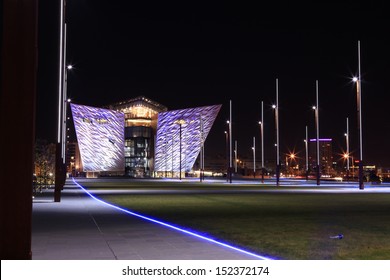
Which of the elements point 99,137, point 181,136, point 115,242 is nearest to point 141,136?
point 99,137

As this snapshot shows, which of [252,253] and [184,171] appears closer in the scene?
[252,253]

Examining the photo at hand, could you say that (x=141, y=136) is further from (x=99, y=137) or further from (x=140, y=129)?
(x=99, y=137)

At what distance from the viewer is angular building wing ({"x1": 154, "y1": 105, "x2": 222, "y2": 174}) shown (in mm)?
109250

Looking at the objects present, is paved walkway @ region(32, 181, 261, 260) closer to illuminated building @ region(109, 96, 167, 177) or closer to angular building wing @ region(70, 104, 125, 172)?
angular building wing @ region(70, 104, 125, 172)

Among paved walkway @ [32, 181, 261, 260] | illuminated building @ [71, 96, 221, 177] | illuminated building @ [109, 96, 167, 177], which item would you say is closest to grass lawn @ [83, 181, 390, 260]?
paved walkway @ [32, 181, 261, 260]

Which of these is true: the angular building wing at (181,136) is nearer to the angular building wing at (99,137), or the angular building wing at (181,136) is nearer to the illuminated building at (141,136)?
the illuminated building at (141,136)

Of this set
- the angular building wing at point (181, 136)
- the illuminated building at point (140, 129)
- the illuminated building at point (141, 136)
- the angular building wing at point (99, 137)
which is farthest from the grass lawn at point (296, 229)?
the illuminated building at point (140, 129)

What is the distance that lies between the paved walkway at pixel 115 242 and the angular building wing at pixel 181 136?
88.9m

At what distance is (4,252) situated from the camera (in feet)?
23.9

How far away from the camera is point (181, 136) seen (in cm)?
11612

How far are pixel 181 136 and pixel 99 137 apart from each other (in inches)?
657

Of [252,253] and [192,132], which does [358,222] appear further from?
[192,132]
